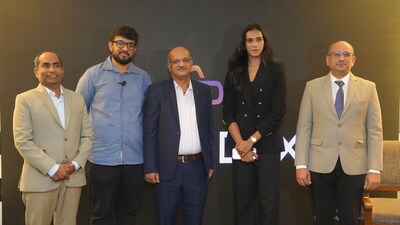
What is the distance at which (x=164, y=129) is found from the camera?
10.9ft

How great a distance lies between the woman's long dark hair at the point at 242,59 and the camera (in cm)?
349

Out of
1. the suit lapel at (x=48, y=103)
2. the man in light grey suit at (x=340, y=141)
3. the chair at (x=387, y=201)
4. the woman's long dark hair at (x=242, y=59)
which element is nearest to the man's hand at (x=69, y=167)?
the suit lapel at (x=48, y=103)

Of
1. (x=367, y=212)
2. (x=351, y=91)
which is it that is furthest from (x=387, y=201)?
(x=351, y=91)

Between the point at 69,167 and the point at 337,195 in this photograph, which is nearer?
the point at 69,167

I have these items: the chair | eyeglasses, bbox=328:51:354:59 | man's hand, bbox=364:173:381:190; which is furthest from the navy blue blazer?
the chair

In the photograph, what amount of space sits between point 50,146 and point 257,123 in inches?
63.9

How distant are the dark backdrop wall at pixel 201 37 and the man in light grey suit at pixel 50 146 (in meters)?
1.05

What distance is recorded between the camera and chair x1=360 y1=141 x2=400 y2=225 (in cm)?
348

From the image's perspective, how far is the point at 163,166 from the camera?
3324mm

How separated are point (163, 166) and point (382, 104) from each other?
2.40 m

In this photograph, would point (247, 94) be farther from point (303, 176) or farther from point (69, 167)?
point (69, 167)

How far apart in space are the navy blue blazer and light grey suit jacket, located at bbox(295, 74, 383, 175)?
806 millimetres

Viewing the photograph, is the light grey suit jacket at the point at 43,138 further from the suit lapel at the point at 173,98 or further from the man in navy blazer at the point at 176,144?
the suit lapel at the point at 173,98

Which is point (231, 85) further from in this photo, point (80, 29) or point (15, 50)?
point (15, 50)
